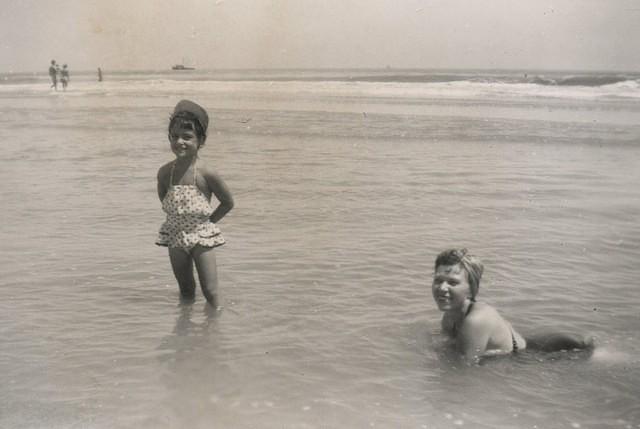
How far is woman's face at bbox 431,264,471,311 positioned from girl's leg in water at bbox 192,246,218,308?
154cm

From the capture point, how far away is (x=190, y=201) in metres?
4.38

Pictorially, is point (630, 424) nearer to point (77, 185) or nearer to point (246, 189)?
point (246, 189)

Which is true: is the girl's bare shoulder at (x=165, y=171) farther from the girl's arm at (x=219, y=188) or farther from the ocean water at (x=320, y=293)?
the ocean water at (x=320, y=293)

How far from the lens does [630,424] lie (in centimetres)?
300

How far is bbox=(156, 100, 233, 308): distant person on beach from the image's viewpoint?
439cm

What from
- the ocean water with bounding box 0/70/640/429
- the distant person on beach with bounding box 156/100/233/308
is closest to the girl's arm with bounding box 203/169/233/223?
the distant person on beach with bounding box 156/100/233/308

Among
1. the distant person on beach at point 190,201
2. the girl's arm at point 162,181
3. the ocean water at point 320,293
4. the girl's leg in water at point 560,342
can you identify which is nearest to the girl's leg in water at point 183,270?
the distant person on beach at point 190,201

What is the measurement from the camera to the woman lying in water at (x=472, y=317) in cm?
370

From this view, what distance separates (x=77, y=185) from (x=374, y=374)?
6.39m

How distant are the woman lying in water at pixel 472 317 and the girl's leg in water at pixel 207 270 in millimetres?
1525

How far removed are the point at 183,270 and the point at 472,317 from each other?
77.3 inches

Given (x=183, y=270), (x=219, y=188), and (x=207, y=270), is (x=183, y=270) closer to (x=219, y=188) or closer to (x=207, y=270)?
(x=207, y=270)

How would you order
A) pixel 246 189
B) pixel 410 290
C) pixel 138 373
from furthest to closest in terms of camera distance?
pixel 246 189 → pixel 410 290 → pixel 138 373

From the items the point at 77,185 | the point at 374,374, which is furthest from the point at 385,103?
the point at 374,374
